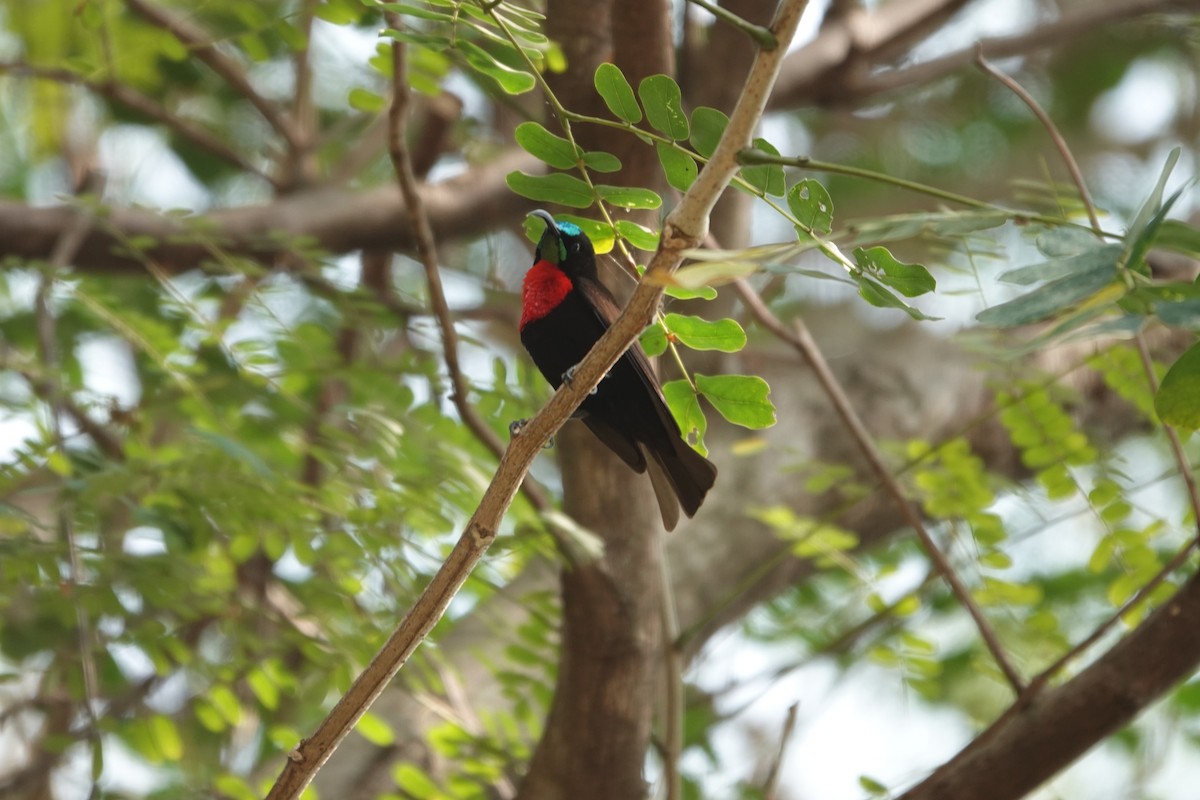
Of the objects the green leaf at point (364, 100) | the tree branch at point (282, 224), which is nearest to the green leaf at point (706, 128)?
the green leaf at point (364, 100)

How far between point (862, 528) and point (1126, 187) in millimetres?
3089

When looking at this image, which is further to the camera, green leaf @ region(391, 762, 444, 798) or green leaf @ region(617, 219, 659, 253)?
green leaf @ region(391, 762, 444, 798)

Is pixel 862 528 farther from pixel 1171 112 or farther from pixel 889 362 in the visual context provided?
pixel 1171 112

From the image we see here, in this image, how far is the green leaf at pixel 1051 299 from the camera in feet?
3.79

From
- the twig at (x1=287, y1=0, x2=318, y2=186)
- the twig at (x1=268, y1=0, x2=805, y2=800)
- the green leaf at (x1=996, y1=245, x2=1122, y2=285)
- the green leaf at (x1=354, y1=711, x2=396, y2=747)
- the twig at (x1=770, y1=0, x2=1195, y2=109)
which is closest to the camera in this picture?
the green leaf at (x1=996, y1=245, x2=1122, y2=285)

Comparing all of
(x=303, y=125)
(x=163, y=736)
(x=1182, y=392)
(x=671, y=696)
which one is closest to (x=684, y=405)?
(x=1182, y=392)

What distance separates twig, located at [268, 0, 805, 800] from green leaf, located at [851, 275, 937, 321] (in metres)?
0.22

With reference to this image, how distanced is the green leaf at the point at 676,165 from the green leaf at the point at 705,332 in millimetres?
192

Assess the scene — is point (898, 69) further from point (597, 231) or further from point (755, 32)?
point (755, 32)

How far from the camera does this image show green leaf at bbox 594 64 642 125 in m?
1.66

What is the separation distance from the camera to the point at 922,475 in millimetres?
3164

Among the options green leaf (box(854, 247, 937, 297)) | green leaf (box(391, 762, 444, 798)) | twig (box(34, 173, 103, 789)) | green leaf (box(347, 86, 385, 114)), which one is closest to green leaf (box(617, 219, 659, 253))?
green leaf (box(854, 247, 937, 297))

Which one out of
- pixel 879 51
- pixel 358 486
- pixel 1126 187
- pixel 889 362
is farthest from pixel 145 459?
pixel 1126 187

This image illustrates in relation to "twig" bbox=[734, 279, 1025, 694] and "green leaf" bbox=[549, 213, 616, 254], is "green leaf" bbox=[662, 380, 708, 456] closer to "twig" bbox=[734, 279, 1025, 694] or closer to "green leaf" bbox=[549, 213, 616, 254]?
"green leaf" bbox=[549, 213, 616, 254]
